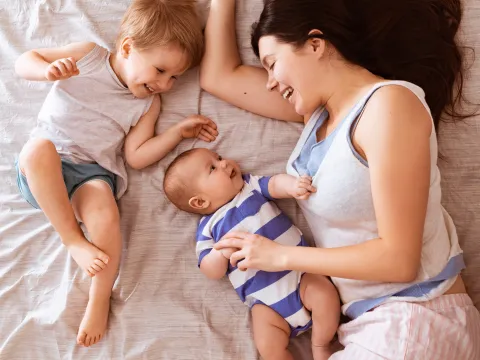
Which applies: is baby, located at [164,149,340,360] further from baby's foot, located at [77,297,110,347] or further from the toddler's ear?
baby's foot, located at [77,297,110,347]

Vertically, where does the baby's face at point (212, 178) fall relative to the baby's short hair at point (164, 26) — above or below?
below

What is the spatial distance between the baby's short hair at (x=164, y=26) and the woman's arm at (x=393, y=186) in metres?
0.54

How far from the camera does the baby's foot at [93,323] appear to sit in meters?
1.31

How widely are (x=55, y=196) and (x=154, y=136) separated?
327 millimetres

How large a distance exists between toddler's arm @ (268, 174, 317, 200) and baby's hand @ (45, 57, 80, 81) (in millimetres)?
600

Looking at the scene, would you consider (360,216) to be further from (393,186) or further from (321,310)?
(321,310)

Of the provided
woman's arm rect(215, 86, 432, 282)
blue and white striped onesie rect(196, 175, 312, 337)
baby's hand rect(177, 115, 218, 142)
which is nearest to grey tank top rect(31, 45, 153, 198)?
baby's hand rect(177, 115, 218, 142)

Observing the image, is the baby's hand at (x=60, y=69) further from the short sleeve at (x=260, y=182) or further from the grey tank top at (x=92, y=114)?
the short sleeve at (x=260, y=182)

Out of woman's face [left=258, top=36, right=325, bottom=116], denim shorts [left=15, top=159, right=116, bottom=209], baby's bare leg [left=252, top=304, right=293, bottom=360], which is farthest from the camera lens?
denim shorts [left=15, top=159, right=116, bottom=209]

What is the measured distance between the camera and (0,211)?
1477mm

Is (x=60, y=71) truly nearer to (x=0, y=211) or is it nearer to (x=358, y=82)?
(x=0, y=211)

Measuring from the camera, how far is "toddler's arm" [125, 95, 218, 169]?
4.68ft

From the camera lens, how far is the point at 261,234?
1332mm

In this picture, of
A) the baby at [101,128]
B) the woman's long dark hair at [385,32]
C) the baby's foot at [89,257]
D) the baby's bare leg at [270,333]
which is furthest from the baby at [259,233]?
the woman's long dark hair at [385,32]
